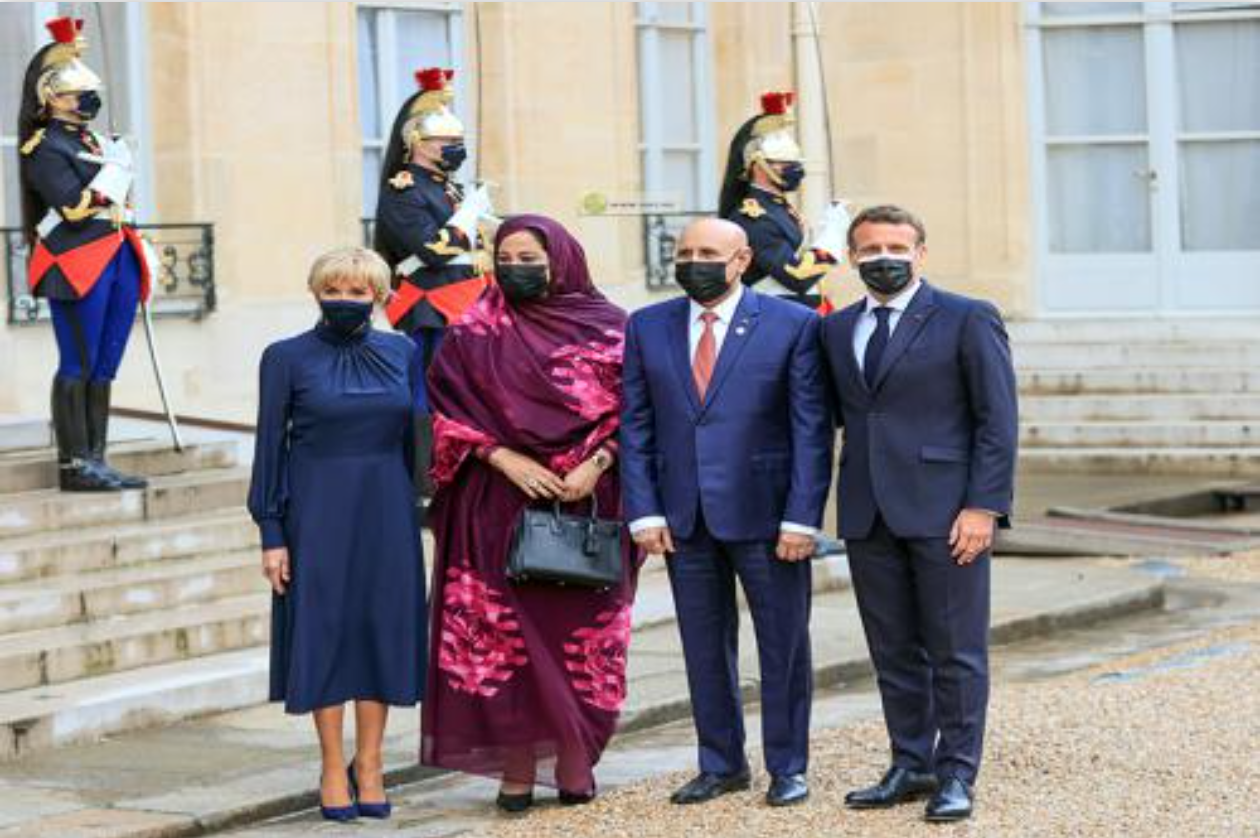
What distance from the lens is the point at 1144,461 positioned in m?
19.9

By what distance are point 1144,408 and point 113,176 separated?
9135mm

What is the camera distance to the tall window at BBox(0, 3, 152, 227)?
52.5 feet

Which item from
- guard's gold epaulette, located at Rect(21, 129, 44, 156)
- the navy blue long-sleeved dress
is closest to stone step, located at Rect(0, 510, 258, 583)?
guard's gold epaulette, located at Rect(21, 129, 44, 156)

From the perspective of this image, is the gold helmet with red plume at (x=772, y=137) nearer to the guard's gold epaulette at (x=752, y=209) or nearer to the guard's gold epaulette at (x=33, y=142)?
the guard's gold epaulette at (x=752, y=209)

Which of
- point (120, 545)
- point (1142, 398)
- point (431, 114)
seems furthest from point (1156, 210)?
point (120, 545)

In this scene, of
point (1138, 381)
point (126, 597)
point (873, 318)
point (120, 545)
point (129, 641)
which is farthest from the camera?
point (1138, 381)

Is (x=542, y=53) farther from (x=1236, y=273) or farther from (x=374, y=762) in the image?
(x=374, y=762)

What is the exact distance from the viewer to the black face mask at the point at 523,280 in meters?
9.16

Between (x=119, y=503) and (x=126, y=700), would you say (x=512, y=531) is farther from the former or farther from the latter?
(x=119, y=503)

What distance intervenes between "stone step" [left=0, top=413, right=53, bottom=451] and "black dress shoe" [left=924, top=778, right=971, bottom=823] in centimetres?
645

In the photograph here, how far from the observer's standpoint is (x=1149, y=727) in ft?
33.5

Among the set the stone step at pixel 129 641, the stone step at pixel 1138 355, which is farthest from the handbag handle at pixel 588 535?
the stone step at pixel 1138 355

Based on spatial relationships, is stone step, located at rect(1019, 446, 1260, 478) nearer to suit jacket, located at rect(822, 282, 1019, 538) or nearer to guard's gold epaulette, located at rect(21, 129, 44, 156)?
guard's gold epaulette, located at rect(21, 129, 44, 156)

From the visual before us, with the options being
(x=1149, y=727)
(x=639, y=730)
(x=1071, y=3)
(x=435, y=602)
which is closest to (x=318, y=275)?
(x=435, y=602)
